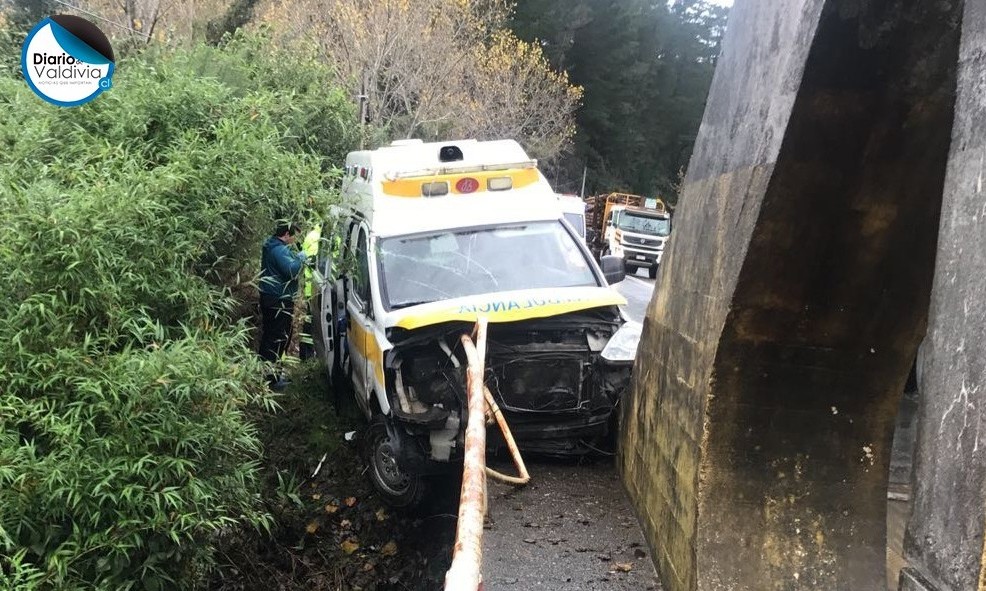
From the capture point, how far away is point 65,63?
255 inches

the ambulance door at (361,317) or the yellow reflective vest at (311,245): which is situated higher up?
the yellow reflective vest at (311,245)

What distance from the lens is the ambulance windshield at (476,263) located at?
558 cm

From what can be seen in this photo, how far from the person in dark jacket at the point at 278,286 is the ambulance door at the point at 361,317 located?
0.50 m

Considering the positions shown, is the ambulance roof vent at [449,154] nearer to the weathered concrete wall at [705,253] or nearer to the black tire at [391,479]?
the black tire at [391,479]

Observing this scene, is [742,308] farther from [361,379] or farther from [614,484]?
[361,379]

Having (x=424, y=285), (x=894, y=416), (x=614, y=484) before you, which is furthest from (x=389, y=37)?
(x=894, y=416)

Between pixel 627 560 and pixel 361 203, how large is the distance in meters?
3.84

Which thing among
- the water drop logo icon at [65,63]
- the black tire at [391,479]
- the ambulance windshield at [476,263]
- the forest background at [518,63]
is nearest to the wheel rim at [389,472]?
the black tire at [391,479]

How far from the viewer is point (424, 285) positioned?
18.4 ft

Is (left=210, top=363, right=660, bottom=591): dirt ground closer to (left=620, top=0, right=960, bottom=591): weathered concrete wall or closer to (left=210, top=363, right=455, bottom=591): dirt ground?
(left=210, top=363, right=455, bottom=591): dirt ground

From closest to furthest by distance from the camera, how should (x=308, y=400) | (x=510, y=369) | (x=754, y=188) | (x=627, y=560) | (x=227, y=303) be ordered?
(x=754, y=188) < (x=627, y=560) < (x=227, y=303) < (x=510, y=369) < (x=308, y=400)

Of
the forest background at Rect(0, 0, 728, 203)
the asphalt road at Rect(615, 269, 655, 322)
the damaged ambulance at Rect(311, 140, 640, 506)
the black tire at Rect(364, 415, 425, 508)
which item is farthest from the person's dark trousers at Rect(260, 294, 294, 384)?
the asphalt road at Rect(615, 269, 655, 322)

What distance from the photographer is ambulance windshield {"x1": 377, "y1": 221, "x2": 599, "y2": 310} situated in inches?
220

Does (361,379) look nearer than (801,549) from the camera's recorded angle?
No
